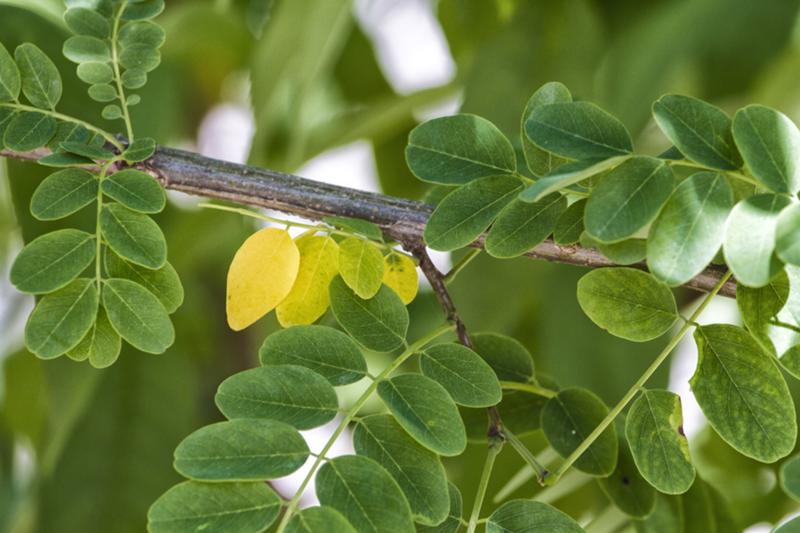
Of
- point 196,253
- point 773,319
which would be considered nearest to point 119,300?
point 773,319

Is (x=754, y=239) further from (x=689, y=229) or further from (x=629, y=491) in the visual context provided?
(x=629, y=491)

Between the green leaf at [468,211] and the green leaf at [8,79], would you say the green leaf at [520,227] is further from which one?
the green leaf at [8,79]

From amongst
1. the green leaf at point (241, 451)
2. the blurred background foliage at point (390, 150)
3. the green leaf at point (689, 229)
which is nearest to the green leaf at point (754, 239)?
the green leaf at point (689, 229)

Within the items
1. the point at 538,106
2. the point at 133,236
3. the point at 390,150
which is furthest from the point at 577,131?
the point at 390,150

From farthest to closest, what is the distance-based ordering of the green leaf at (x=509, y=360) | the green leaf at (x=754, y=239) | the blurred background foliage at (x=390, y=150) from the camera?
the blurred background foliage at (x=390, y=150), the green leaf at (x=509, y=360), the green leaf at (x=754, y=239)

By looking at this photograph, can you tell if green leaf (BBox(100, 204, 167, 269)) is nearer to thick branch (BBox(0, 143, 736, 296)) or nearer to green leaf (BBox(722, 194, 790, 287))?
thick branch (BBox(0, 143, 736, 296))

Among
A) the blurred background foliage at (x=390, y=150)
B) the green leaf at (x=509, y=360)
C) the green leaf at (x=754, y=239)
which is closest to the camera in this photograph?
the green leaf at (x=754, y=239)

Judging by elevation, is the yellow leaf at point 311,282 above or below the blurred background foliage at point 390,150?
below
